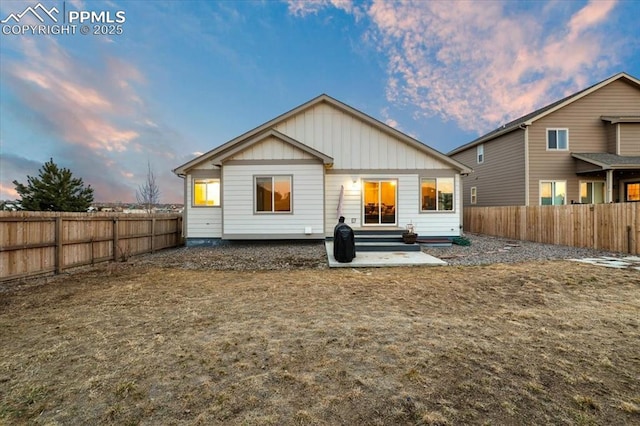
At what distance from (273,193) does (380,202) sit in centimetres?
468

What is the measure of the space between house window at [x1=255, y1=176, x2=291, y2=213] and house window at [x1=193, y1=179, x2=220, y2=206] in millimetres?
2303

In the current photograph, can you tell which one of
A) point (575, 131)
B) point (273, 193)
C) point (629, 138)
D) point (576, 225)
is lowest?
point (576, 225)

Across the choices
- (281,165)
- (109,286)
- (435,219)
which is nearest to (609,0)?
(435,219)

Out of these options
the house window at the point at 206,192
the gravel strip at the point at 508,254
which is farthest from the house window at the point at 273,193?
the gravel strip at the point at 508,254

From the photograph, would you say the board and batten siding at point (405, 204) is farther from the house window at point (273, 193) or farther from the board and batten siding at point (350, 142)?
the house window at point (273, 193)

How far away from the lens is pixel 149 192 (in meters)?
31.7

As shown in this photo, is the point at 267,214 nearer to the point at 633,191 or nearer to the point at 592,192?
the point at 592,192

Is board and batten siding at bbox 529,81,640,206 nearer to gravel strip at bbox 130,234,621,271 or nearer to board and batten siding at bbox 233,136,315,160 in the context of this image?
gravel strip at bbox 130,234,621,271

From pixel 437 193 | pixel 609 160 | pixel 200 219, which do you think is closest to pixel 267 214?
pixel 200 219

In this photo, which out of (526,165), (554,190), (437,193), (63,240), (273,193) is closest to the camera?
(63,240)

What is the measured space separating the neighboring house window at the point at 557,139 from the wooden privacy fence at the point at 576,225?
5.13 meters

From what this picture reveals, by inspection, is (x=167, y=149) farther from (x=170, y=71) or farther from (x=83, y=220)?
(x=83, y=220)

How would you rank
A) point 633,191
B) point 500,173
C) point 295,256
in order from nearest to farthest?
point 295,256 < point 633,191 < point 500,173

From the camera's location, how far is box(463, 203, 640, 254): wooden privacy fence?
951 centimetres
